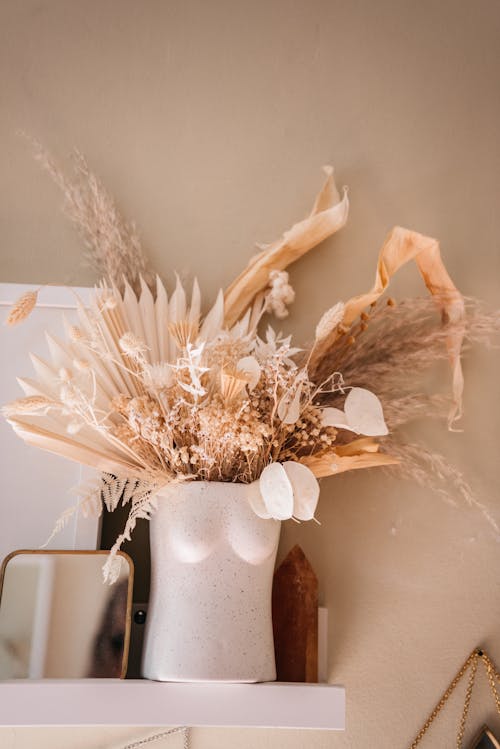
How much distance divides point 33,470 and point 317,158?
0.79m

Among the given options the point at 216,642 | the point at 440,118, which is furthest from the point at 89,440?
the point at 440,118

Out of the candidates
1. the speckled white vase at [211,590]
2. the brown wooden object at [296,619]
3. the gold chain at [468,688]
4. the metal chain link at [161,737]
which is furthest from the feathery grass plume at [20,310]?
the gold chain at [468,688]

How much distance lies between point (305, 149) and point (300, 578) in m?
0.82

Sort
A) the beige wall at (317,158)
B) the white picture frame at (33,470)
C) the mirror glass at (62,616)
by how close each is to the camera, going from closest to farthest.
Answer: the mirror glass at (62,616), the white picture frame at (33,470), the beige wall at (317,158)

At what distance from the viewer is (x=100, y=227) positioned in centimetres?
141

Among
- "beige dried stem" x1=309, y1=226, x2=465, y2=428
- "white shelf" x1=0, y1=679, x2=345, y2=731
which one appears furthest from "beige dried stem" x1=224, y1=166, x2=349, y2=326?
"white shelf" x1=0, y1=679, x2=345, y2=731

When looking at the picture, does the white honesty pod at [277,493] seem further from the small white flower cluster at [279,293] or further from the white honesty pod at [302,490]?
the small white flower cluster at [279,293]

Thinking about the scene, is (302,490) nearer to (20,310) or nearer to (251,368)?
(251,368)

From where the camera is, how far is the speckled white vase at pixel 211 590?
106cm

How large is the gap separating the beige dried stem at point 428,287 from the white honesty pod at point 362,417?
162 millimetres

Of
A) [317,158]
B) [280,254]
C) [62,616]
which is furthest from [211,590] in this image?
[317,158]

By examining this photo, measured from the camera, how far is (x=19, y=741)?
1274 mm

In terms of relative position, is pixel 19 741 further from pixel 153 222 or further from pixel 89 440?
pixel 153 222

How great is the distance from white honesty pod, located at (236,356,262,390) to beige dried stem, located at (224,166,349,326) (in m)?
0.27
